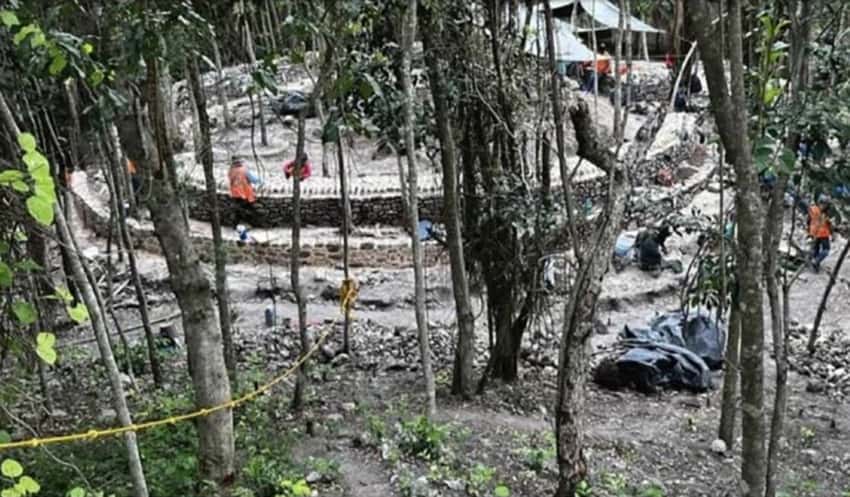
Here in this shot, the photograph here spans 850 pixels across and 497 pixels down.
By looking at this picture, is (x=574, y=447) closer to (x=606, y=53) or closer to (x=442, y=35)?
(x=442, y=35)

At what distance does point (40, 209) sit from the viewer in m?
1.82

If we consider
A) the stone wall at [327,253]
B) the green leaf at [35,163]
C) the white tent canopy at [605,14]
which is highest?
the white tent canopy at [605,14]

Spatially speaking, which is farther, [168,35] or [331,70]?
[331,70]

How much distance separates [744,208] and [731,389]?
358 cm

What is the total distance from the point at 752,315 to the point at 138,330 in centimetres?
809

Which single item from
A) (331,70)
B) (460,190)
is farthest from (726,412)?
(331,70)

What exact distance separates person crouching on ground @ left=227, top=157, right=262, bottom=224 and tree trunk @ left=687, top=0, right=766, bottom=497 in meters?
10.3

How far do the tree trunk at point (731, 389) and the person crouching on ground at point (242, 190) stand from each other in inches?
329

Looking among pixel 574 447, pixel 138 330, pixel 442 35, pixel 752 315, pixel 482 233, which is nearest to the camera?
pixel 752 315

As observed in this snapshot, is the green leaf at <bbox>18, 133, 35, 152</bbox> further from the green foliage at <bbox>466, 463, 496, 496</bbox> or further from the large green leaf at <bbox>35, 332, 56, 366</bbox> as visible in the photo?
the green foliage at <bbox>466, 463, 496, 496</bbox>

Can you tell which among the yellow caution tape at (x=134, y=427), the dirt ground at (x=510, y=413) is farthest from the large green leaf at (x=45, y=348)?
the dirt ground at (x=510, y=413)

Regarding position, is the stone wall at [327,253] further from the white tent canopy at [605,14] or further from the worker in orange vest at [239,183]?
the white tent canopy at [605,14]

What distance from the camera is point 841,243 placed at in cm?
1331

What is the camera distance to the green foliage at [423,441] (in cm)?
553
